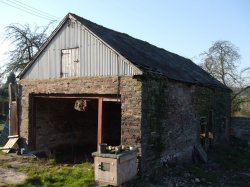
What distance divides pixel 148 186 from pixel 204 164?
5.41 meters

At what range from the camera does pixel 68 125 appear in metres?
17.0

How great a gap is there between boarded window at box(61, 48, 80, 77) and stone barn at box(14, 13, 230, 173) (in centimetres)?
1

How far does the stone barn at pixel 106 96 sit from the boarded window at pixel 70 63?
0.01 meters

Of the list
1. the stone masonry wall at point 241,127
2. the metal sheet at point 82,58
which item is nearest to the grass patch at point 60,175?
the metal sheet at point 82,58

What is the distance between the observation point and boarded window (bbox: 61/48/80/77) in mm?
13070

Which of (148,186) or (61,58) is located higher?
(61,58)

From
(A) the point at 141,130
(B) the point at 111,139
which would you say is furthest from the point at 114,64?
(B) the point at 111,139

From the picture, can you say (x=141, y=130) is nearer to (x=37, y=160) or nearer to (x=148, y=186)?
(x=148, y=186)

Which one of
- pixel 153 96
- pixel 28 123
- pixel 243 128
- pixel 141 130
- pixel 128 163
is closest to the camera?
pixel 128 163

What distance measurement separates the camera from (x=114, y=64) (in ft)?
38.8

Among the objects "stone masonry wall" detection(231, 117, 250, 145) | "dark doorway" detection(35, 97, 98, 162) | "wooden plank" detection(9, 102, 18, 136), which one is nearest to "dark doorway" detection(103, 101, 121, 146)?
"dark doorway" detection(35, 97, 98, 162)

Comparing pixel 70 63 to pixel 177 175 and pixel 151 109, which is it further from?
pixel 177 175

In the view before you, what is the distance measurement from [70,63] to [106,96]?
2.25 m

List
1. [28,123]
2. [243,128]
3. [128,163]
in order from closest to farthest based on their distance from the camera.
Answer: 1. [128,163]
2. [28,123]
3. [243,128]
